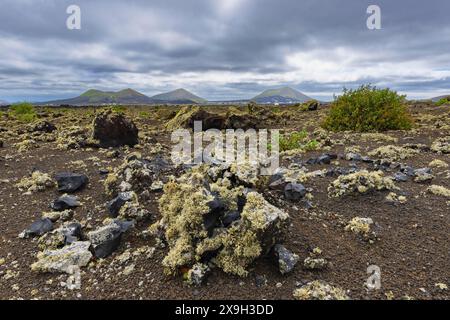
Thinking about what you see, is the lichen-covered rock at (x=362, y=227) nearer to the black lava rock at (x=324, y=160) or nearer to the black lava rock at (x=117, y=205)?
the black lava rock at (x=117, y=205)

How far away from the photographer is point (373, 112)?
19.1 m

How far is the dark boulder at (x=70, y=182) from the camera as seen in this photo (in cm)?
795

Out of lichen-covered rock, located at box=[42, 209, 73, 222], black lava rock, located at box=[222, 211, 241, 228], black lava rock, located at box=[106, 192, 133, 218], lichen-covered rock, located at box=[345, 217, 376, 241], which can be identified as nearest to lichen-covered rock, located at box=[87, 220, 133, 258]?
black lava rock, located at box=[106, 192, 133, 218]

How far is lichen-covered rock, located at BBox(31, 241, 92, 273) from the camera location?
16.1ft

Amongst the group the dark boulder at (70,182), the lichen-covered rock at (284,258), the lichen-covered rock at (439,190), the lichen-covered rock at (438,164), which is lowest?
the lichen-covered rock at (284,258)

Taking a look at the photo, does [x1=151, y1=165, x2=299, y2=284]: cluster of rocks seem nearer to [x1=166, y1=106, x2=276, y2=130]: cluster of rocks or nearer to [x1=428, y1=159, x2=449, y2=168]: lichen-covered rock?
[x1=428, y1=159, x2=449, y2=168]: lichen-covered rock

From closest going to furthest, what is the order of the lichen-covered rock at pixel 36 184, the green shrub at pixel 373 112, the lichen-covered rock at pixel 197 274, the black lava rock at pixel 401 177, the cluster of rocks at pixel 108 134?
the lichen-covered rock at pixel 197 274 → the lichen-covered rock at pixel 36 184 → the black lava rock at pixel 401 177 → the cluster of rocks at pixel 108 134 → the green shrub at pixel 373 112

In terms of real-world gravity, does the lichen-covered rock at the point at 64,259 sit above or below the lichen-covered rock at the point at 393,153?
below

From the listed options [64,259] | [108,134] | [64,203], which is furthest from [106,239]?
[108,134]

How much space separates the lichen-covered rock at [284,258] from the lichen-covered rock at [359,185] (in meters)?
2.92

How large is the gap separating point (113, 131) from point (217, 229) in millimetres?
11113

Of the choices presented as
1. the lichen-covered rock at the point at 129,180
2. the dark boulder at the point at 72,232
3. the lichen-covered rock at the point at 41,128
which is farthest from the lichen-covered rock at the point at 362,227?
the lichen-covered rock at the point at 41,128

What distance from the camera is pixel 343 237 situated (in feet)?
18.7
